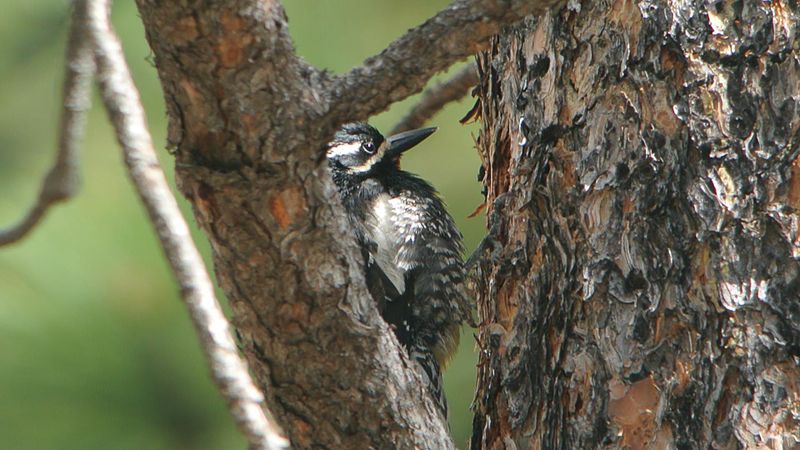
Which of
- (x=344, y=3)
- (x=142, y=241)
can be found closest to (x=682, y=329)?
(x=142, y=241)

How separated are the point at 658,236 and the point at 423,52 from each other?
1.81 feet

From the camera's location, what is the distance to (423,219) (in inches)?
118

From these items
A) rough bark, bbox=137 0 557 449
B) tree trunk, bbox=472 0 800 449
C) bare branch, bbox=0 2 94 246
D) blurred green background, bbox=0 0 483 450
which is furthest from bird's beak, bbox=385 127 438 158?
bare branch, bbox=0 2 94 246

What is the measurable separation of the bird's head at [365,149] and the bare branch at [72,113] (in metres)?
1.95

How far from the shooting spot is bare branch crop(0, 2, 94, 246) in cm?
123

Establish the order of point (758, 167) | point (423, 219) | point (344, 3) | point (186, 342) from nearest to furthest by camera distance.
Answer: point (758, 167), point (186, 342), point (423, 219), point (344, 3)

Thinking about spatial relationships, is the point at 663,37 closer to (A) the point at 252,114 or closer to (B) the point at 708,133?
(B) the point at 708,133

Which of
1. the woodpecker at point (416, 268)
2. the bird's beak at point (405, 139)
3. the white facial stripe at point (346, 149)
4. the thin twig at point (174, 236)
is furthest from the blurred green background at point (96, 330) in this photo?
the thin twig at point (174, 236)

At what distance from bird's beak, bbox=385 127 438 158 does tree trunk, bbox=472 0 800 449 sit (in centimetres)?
118

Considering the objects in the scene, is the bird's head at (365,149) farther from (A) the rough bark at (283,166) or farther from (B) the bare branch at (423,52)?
(B) the bare branch at (423,52)

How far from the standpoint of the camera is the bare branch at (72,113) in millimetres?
1231

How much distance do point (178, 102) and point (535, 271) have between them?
31.1 inches

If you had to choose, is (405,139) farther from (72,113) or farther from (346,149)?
(72,113)

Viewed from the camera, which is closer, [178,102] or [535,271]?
[178,102]
